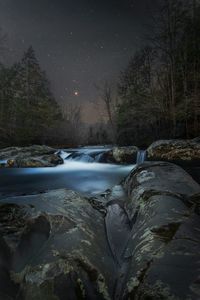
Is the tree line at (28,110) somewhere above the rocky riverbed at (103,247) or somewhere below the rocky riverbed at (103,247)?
above

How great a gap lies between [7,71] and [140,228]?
30911 millimetres

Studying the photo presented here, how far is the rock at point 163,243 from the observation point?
1913 mm

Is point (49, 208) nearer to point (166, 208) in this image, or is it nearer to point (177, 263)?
Answer: point (166, 208)

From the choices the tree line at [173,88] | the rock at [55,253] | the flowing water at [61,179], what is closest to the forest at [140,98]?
the tree line at [173,88]

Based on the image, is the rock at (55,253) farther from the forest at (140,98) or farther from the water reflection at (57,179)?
the forest at (140,98)

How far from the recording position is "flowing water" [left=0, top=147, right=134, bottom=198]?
27.4ft

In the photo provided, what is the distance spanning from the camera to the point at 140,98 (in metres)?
21.9

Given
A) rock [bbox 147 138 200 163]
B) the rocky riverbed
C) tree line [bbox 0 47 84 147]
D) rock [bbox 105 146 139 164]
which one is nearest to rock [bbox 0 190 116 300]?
the rocky riverbed

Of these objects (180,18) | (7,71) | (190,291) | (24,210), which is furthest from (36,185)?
(7,71)

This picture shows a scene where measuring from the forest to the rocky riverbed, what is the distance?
43.0ft

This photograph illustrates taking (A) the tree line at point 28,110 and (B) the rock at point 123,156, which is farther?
(A) the tree line at point 28,110

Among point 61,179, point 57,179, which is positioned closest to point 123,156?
point 61,179

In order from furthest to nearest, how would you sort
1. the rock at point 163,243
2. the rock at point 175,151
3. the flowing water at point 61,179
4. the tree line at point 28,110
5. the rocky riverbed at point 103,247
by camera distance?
the tree line at point 28,110 < the rock at point 175,151 < the flowing water at point 61,179 < the rocky riverbed at point 103,247 < the rock at point 163,243

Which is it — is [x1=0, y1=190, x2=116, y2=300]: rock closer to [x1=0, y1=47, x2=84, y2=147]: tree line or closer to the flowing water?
the flowing water
